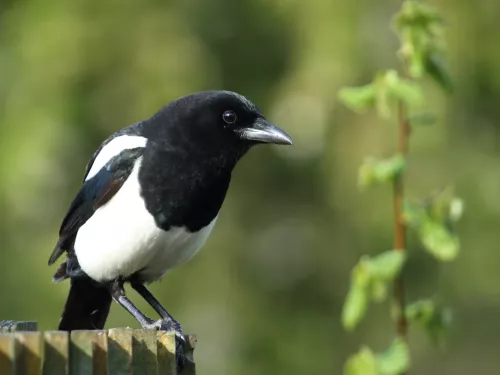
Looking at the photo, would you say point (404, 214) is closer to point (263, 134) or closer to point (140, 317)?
point (263, 134)

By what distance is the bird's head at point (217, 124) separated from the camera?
14.0ft

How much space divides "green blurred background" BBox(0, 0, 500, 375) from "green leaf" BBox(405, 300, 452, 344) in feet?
11.7

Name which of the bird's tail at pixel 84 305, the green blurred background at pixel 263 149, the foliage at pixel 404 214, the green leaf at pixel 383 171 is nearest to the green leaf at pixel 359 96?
the foliage at pixel 404 214

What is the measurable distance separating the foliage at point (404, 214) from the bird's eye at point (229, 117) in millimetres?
530

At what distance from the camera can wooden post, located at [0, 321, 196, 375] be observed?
257cm

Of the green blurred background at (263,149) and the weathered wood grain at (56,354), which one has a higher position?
the weathered wood grain at (56,354)

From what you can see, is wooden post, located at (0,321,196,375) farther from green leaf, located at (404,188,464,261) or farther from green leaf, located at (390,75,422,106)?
green leaf, located at (390,75,422,106)

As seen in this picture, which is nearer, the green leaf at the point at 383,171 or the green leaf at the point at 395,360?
the green leaf at the point at 395,360

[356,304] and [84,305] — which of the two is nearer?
[356,304]

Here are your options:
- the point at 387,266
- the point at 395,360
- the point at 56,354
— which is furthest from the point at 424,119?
the point at 56,354

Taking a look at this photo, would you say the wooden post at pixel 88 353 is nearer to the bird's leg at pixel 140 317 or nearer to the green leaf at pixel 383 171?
the bird's leg at pixel 140 317

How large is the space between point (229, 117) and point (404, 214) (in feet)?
2.81

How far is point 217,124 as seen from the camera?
14.1 ft

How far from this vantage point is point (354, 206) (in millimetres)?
7688
